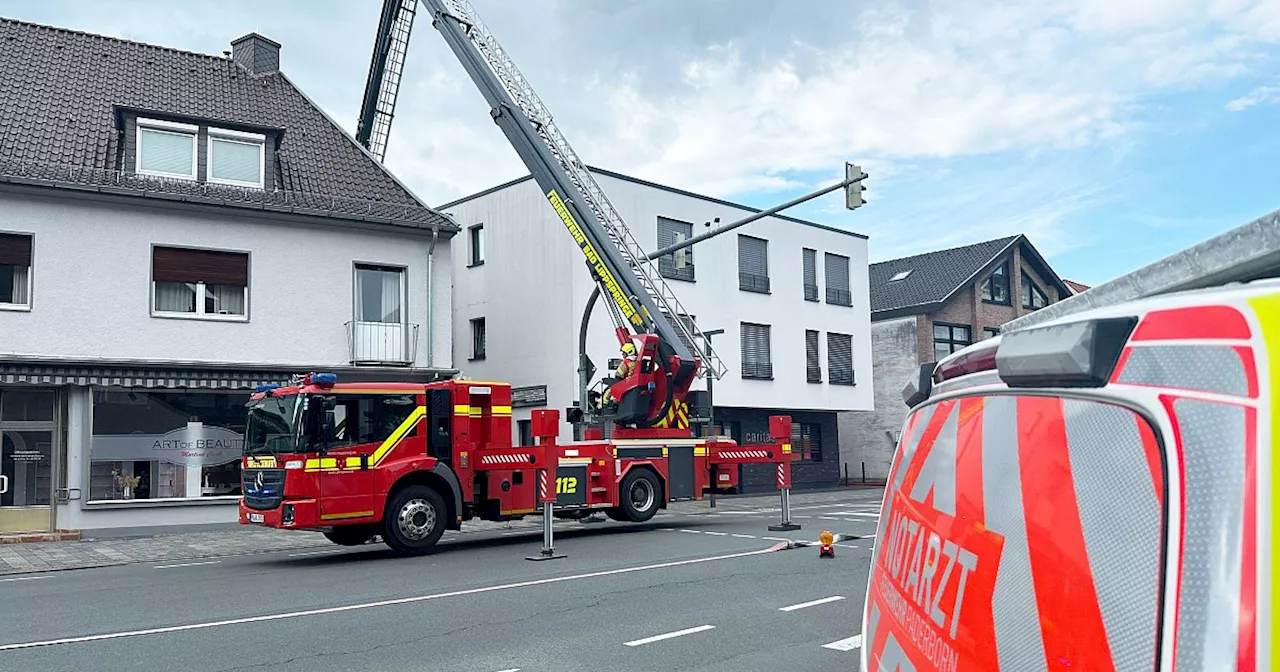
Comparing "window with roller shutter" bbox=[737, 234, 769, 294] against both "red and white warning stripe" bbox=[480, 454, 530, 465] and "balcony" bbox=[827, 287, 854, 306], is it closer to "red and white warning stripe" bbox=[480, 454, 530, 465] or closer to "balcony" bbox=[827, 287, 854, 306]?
"balcony" bbox=[827, 287, 854, 306]

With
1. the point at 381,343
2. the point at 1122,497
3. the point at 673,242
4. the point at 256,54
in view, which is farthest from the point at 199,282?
the point at 1122,497

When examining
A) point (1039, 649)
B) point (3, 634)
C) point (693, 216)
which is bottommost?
point (3, 634)

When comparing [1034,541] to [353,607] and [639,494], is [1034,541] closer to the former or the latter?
[353,607]

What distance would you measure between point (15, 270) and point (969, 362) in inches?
830

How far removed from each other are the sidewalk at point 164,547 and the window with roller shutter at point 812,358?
1321 cm

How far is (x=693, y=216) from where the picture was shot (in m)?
31.8

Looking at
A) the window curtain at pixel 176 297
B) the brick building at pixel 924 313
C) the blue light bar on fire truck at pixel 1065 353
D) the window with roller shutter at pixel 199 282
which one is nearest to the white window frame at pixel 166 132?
the window with roller shutter at pixel 199 282

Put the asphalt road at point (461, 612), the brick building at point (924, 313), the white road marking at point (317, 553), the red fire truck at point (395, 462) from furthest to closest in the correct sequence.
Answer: the brick building at point (924, 313), the white road marking at point (317, 553), the red fire truck at point (395, 462), the asphalt road at point (461, 612)

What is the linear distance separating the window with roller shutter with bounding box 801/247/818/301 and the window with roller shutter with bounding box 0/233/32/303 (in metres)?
22.4

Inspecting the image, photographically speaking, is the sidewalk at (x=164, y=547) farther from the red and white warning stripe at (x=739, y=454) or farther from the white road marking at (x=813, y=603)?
the white road marking at (x=813, y=603)

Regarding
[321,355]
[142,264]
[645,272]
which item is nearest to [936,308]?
[645,272]

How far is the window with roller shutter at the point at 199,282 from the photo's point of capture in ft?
69.0

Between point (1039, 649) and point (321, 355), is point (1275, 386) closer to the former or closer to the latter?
point (1039, 649)

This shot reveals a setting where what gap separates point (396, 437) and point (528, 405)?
1451 cm
